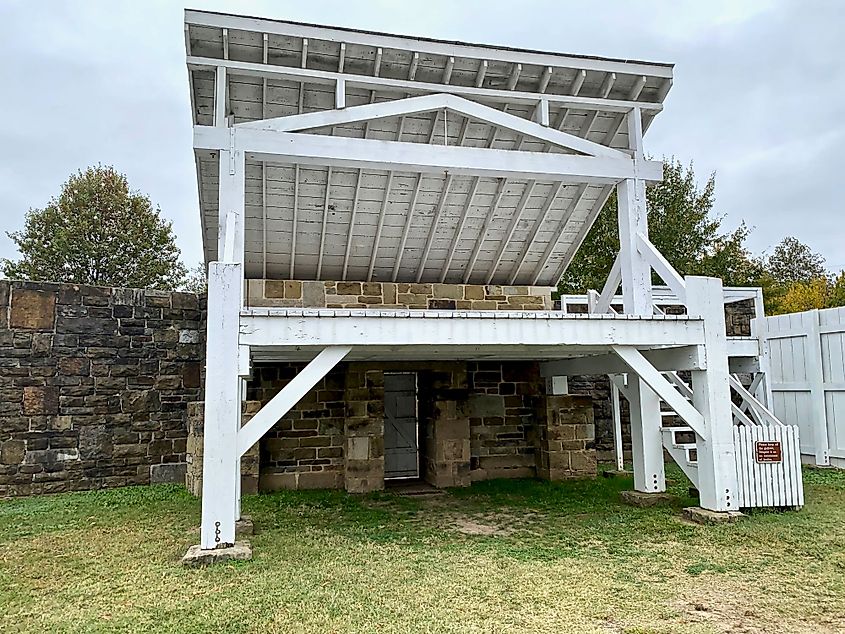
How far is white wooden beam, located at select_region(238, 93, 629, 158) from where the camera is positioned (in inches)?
244

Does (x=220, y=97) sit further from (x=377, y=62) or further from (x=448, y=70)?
(x=448, y=70)

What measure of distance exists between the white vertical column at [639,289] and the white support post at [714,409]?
0.83 metres

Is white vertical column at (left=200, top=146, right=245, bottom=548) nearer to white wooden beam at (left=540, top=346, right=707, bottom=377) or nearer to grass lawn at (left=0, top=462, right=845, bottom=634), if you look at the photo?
grass lawn at (left=0, top=462, right=845, bottom=634)

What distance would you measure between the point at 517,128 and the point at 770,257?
26.5m

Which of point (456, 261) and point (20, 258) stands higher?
point (20, 258)

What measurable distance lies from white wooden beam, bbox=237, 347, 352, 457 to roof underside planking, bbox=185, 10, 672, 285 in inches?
90.3

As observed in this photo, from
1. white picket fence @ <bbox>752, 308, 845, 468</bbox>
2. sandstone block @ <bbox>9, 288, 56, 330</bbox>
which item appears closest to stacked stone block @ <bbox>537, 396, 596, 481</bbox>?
white picket fence @ <bbox>752, 308, 845, 468</bbox>

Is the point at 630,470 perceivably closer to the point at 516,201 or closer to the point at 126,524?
the point at 516,201

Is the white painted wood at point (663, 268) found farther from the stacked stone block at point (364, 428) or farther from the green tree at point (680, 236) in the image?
the green tree at point (680, 236)

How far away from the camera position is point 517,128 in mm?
6789

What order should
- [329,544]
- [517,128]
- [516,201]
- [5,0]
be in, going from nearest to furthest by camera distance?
[329,544] < [517,128] < [516,201] < [5,0]

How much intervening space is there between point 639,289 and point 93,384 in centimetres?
726

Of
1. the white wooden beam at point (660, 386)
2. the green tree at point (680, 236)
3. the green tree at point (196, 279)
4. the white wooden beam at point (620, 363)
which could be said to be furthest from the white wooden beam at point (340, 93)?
the green tree at point (196, 279)

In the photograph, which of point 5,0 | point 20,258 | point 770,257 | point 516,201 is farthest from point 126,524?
point 770,257
